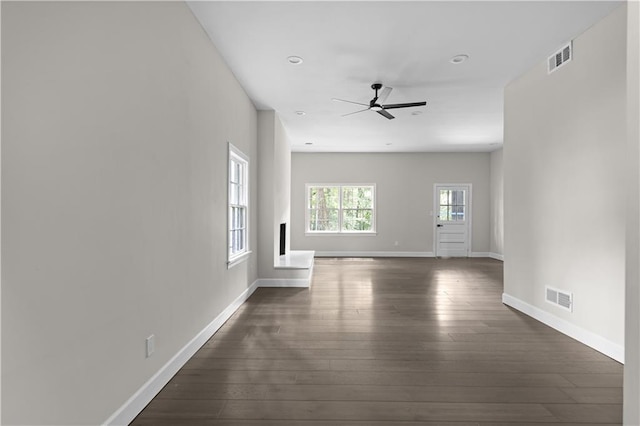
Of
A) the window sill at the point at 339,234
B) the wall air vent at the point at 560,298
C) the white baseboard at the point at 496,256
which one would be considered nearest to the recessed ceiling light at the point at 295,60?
the wall air vent at the point at 560,298

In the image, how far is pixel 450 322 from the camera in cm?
385

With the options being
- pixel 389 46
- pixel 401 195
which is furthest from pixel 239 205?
pixel 401 195

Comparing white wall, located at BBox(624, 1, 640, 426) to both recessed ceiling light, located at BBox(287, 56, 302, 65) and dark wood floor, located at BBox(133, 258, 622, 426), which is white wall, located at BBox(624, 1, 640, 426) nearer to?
dark wood floor, located at BBox(133, 258, 622, 426)

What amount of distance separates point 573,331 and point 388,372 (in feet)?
6.53

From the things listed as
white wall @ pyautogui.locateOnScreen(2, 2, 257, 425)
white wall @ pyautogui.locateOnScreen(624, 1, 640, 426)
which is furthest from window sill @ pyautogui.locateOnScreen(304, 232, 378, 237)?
white wall @ pyautogui.locateOnScreen(624, 1, 640, 426)

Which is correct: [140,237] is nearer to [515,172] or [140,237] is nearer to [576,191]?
[576,191]

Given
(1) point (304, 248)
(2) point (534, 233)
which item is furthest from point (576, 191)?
(1) point (304, 248)

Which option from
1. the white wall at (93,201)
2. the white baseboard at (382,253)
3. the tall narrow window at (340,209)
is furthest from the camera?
the tall narrow window at (340,209)

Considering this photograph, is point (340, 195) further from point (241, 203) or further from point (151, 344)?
point (151, 344)

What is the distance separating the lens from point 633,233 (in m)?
1.38

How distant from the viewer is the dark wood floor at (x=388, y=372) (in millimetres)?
2086

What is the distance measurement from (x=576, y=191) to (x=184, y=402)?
3612 millimetres

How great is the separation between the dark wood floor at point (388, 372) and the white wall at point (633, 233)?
2.55 ft

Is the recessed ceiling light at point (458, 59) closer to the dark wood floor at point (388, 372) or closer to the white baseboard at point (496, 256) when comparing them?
the dark wood floor at point (388, 372)
